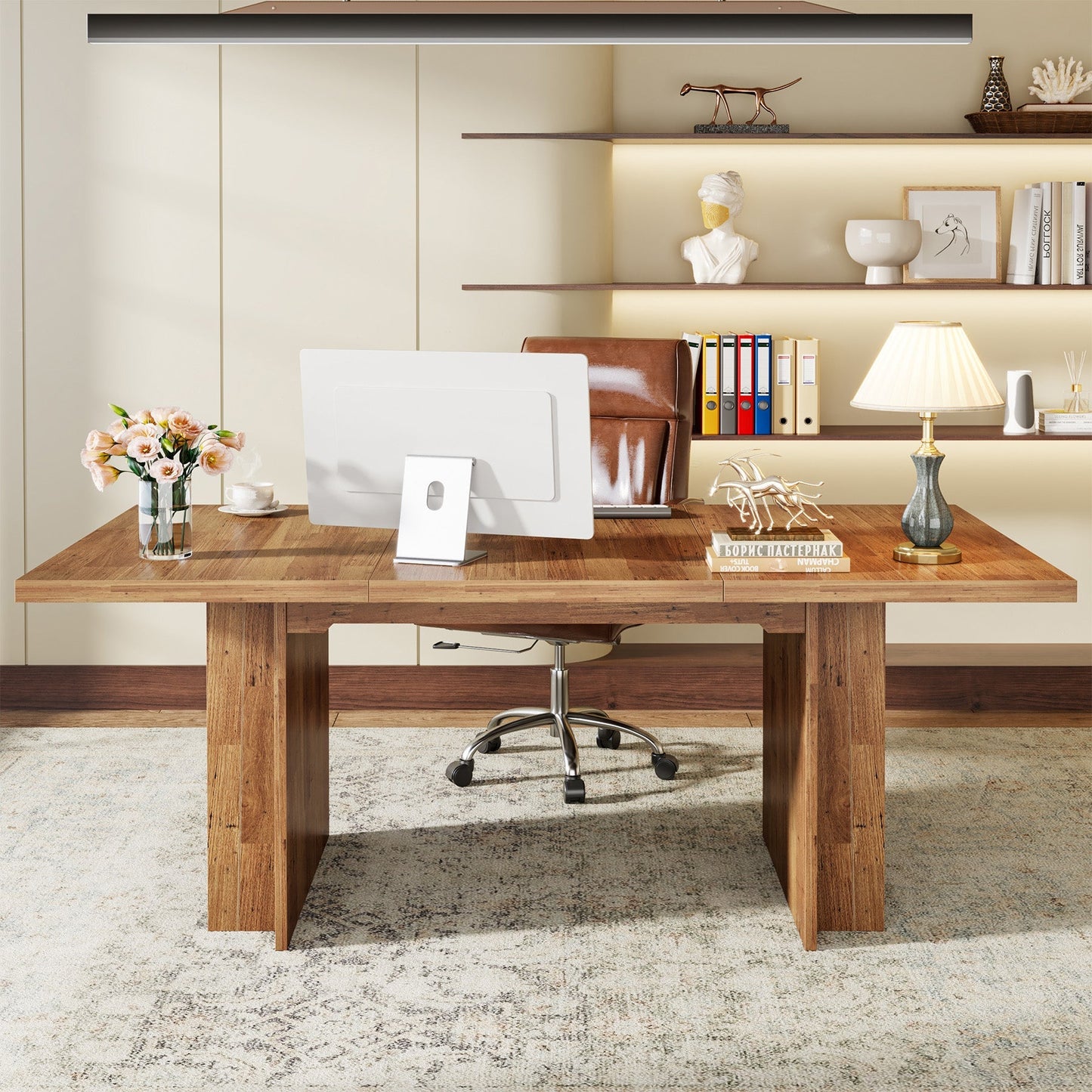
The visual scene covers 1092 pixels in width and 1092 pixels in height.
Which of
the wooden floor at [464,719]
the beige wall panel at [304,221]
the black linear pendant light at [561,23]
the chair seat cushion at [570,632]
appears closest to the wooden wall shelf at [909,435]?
the wooden floor at [464,719]

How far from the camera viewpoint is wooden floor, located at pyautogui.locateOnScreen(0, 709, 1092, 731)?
4.07m

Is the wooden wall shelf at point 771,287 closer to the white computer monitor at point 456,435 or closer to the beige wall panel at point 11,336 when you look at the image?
the beige wall panel at point 11,336

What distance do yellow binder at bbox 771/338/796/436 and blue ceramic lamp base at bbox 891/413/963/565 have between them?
5.08ft

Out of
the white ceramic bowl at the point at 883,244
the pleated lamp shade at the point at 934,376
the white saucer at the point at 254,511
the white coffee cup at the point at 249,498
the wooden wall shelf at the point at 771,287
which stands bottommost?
the white saucer at the point at 254,511

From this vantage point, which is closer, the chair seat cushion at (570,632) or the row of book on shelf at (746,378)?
the chair seat cushion at (570,632)

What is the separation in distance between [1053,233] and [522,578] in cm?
261

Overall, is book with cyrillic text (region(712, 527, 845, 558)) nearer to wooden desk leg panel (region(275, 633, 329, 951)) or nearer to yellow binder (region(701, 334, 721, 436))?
wooden desk leg panel (region(275, 633, 329, 951))

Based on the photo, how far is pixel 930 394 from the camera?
→ 2512mm

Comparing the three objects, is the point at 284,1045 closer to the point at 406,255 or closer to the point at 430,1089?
the point at 430,1089

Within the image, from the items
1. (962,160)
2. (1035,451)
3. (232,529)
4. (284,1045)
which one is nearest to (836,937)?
(284,1045)

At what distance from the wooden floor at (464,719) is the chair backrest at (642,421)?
971 millimetres

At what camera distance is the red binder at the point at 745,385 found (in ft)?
13.3

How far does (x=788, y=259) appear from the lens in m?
4.32

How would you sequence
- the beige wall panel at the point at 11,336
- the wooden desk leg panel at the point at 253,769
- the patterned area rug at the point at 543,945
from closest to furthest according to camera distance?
the patterned area rug at the point at 543,945 → the wooden desk leg panel at the point at 253,769 → the beige wall panel at the point at 11,336
